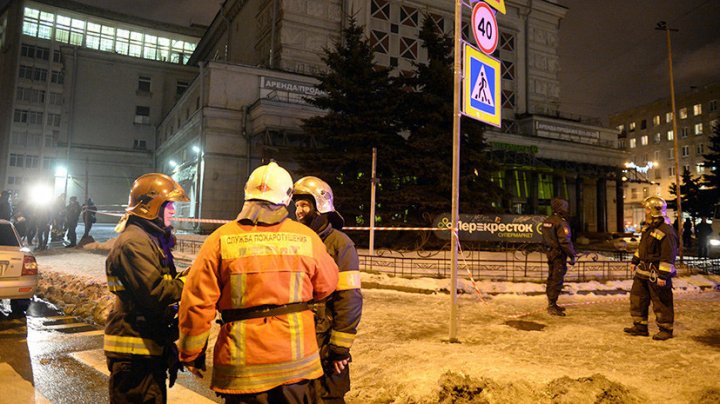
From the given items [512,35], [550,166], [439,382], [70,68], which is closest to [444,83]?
[439,382]

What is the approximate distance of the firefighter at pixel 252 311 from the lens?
7.50 ft

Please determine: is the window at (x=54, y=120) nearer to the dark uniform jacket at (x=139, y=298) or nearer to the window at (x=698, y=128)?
the dark uniform jacket at (x=139, y=298)

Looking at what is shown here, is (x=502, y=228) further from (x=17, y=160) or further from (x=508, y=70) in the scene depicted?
(x=17, y=160)

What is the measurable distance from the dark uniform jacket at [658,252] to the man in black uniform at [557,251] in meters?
1.38

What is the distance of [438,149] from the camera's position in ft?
61.5

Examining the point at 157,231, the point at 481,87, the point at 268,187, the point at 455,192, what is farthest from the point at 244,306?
the point at 481,87

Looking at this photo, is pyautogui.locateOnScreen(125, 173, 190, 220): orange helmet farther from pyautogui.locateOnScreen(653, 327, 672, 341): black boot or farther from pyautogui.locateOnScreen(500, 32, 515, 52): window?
pyautogui.locateOnScreen(500, 32, 515, 52): window

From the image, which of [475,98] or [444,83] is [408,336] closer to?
[475,98]

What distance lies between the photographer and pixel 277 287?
2348mm

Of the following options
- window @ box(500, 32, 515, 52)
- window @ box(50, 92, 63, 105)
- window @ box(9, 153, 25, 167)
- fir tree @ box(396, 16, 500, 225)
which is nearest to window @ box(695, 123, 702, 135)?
window @ box(500, 32, 515, 52)

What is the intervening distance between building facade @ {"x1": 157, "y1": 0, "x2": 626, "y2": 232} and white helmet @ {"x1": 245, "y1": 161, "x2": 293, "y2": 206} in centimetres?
2089

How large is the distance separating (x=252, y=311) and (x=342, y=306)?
0.86 meters

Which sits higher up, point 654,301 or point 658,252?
point 658,252

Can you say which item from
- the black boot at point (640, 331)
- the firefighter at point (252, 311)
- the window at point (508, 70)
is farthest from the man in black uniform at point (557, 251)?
the window at point (508, 70)
